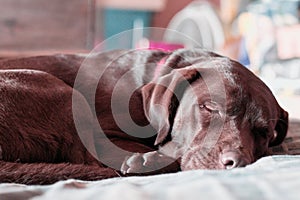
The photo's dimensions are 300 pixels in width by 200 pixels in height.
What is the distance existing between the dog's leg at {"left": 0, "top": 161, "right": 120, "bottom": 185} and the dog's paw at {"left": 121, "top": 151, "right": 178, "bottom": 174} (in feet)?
0.52

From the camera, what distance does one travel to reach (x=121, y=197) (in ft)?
2.70

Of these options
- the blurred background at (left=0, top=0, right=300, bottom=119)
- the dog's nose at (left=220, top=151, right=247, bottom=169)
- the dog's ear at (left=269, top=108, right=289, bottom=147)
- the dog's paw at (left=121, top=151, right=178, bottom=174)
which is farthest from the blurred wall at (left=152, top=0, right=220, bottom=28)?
the dog's nose at (left=220, top=151, right=247, bottom=169)

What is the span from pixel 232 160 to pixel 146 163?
28 cm

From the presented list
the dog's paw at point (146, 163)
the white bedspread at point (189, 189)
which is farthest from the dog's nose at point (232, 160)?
the white bedspread at point (189, 189)

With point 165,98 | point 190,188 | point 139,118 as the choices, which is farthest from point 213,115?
point 190,188

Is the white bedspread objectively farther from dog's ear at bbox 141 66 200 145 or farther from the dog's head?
dog's ear at bbox 141 66 200 145

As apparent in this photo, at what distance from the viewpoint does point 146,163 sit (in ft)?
5.00

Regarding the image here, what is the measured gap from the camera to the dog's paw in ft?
4.91

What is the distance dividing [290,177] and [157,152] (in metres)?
0.73

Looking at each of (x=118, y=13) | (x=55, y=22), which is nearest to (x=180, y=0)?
(x=118, y=13)

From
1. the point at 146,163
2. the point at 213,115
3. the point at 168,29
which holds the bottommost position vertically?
the point at 168,29

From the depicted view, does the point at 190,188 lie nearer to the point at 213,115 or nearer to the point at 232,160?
the point at 232,160

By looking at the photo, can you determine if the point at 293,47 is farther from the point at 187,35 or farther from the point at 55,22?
the point at 55,22

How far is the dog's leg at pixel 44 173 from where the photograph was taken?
123 centimetres
